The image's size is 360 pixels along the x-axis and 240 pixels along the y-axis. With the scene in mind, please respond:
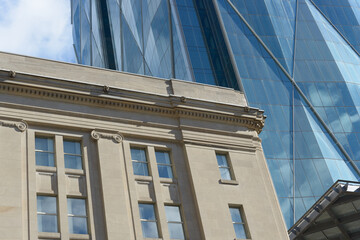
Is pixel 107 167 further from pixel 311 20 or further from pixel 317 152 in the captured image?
pixel 311 20

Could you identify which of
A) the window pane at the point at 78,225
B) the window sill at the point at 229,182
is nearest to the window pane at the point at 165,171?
the window sill at the point at 229,182

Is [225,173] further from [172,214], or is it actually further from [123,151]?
[123,151]

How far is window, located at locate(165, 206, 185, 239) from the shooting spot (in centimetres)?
2864

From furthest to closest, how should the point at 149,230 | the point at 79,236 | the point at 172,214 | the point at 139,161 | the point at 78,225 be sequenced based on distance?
the point at 139,161 → the point at 172,214 → the point at 149,230 → the point at 78,225 → the point at 79,236

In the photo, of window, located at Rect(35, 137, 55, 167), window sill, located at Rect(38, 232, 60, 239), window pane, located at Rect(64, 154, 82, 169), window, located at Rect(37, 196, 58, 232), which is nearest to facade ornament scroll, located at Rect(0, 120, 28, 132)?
window, located at Rect(35, 137, 55, 167)

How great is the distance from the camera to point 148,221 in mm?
28422

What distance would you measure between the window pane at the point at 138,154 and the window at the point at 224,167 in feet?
14.3

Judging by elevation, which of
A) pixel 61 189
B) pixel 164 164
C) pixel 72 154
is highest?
pixel 72 154

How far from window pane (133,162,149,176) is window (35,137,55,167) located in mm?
4274

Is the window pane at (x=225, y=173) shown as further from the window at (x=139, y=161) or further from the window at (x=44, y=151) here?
the window at (x=44, y=151)

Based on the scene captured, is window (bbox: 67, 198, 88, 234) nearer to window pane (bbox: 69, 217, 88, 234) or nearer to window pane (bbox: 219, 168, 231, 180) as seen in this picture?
window pane (bbox: 69, 217, 88, 234)

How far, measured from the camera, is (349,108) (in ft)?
203

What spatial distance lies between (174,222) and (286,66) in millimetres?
37307

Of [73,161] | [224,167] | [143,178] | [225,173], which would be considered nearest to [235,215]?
[225,173]
